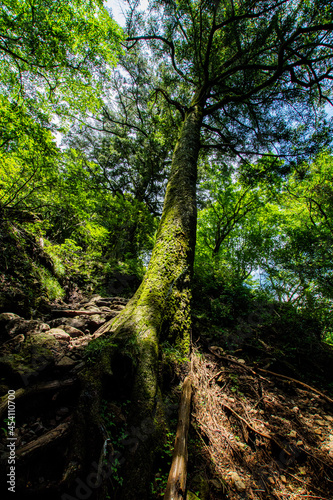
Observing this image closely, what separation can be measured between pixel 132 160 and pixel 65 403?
12322mm

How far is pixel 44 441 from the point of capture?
4.13 feet

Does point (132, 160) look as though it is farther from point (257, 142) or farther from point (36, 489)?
point (36, 489)

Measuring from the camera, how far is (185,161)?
4375 millimetres

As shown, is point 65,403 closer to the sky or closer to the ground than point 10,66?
closer to the ground

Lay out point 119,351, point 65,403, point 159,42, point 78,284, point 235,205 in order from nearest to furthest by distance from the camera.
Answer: point 65,403
point 119,351
point 78,284
point 159,42
point 235,205

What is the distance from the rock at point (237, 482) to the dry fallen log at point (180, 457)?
1.72 ft

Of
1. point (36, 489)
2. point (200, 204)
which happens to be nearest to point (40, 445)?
point (36, 489)

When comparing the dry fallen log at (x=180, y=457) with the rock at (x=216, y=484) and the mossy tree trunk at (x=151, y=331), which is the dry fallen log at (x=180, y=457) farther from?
the rock at (x=216, y=484)

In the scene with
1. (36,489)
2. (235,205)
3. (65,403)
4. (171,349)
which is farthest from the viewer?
(235,205)

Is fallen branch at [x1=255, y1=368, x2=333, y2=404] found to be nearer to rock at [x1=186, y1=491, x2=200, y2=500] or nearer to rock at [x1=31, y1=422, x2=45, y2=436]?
rock at [x1=186, y1=491, x2=200, y2=500]

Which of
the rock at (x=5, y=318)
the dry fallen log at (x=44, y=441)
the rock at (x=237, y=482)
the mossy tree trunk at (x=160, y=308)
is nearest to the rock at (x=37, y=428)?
the dry fallen log at (x=44, y=441)

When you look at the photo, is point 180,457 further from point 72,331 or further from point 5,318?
point 5,318

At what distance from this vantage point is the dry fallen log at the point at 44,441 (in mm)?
1162

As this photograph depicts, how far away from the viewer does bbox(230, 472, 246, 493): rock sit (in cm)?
147
